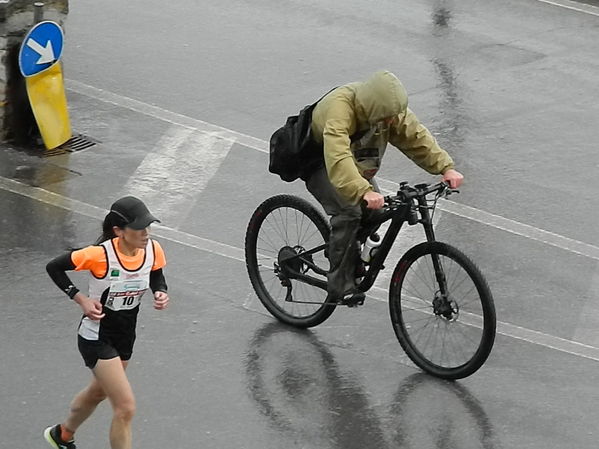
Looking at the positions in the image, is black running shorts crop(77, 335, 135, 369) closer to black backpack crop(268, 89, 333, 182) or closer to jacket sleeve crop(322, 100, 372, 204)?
jacket sleeve crop(322, 100, 372, 204)

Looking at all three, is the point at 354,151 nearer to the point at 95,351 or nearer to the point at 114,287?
the point at 114,287

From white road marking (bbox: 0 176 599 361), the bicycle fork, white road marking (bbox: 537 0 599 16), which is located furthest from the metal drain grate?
white road marking (bbox: 537 0 599 16)

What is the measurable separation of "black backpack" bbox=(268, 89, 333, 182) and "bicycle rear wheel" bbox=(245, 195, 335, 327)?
438mm

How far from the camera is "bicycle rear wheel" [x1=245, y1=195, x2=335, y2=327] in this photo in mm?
8945

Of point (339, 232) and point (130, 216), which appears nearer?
point (130, 216)

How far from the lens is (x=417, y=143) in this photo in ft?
27.5

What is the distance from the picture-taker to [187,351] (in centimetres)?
858

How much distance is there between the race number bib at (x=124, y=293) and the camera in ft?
22.6

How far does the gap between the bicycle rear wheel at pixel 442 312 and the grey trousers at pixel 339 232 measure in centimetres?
32

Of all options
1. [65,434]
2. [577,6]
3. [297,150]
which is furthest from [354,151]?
[577,6]

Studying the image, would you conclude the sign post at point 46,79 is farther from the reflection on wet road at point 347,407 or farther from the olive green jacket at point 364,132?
the olive green jacket at point 364,132

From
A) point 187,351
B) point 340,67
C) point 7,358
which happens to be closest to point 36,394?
point 7,358

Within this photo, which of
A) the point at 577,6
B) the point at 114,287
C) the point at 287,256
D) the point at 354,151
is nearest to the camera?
the point at 114,287

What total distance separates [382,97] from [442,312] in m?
1.43
